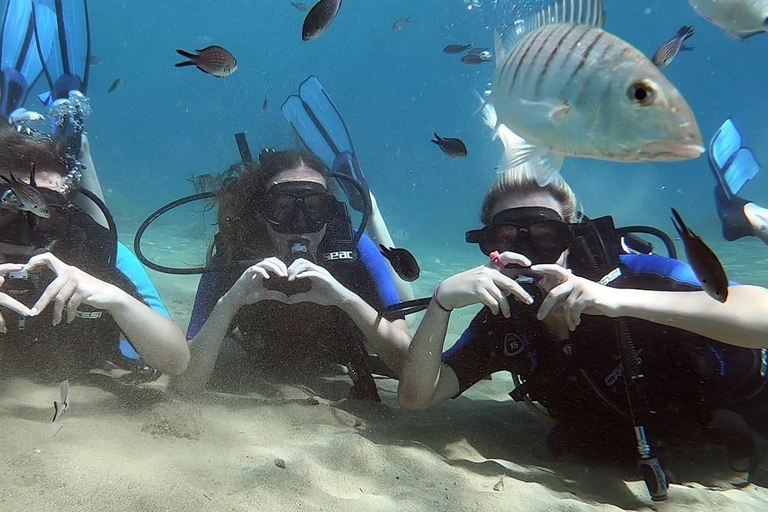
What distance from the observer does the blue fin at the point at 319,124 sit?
22.3 ft

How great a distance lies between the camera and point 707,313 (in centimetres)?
217

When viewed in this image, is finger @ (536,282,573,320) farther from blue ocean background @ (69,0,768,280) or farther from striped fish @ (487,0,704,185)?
blue ocean background @ (69,0,768,280)

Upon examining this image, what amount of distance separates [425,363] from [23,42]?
7560 millimetres

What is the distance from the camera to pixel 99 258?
3037 mm

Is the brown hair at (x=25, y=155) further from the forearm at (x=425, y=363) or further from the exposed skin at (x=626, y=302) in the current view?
the exposed skin at (x=626, y=302)

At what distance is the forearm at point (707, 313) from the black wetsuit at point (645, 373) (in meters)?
0.28

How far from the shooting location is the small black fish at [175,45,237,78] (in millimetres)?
3531

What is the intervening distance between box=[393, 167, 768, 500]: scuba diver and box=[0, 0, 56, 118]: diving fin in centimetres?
682

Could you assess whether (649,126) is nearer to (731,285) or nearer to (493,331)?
(731,285)

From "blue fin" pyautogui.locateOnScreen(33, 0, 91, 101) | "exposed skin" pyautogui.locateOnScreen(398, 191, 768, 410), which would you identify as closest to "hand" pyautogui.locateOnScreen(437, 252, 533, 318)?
"exposed skin" pyautogui.locateOnScreen(398, 191, 768, 410)

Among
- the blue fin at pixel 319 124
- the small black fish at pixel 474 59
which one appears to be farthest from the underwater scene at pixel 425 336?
the small black fish at pixel 474 59

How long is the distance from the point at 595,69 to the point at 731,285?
1.95m

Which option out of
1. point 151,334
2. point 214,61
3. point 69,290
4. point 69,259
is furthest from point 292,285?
point 214,61

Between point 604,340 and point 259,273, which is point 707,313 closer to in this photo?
point 604,340
